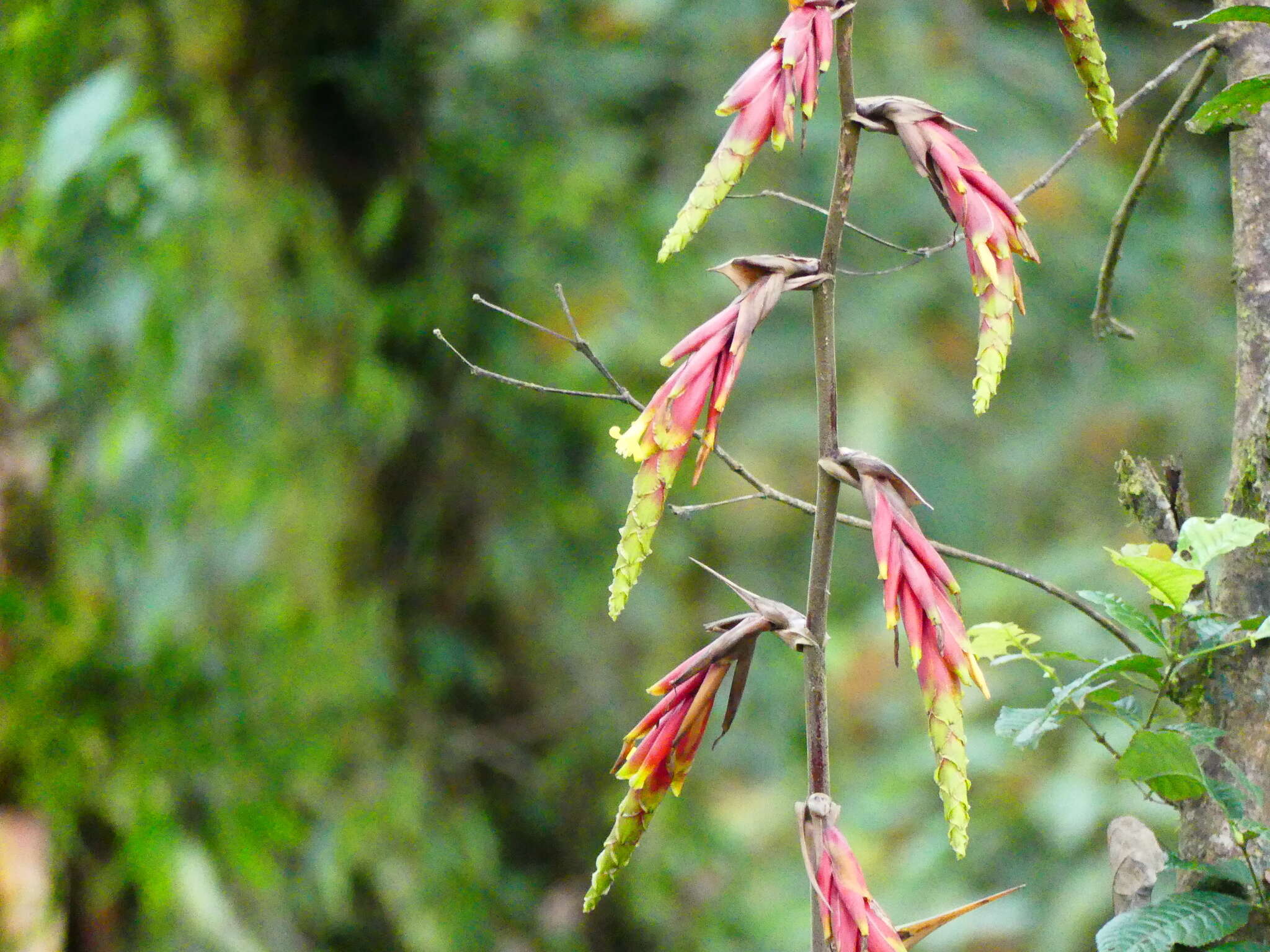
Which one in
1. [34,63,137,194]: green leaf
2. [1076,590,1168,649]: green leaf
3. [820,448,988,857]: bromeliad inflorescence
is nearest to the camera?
[820,448,988,857]: bromeliad inflorescence

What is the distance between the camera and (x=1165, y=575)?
400 mm

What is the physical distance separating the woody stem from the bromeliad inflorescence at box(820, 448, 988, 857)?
14 mm

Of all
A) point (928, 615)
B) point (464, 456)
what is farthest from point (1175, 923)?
point (464, 456)

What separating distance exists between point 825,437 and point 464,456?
1347 millimetres

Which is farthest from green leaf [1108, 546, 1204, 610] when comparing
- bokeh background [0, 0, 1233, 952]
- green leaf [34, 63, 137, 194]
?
green leaf [34, 63, 137, 194]

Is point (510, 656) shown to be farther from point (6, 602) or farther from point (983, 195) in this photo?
point (983, 195)

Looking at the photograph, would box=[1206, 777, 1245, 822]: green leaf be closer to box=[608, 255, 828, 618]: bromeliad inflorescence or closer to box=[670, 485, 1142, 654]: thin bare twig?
box=[670, 485, 1142, 654]: thin bare twig

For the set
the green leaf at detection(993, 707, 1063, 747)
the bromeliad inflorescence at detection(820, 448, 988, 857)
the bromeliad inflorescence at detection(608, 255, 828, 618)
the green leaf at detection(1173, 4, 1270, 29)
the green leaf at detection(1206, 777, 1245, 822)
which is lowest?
the green leaf at detection(1206, 777, 1245, 822)

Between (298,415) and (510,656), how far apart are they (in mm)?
444

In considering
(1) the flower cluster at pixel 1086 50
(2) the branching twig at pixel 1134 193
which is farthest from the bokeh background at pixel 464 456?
(1) the flower cluster at pixel 1086 50

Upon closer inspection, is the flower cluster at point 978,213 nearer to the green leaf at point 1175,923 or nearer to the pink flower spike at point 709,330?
the pink flower spike at point 709,330

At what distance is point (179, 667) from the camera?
149 centimetres

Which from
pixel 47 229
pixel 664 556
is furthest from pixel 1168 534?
pixel 47 229

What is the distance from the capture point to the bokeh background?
148cm
